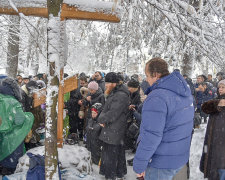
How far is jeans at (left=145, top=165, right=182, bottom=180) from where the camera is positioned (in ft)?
6.89

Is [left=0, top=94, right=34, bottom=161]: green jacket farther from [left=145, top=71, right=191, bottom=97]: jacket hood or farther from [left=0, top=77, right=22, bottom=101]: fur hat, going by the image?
[left=145, top=71, right=191, bottom=97]: jacket hood

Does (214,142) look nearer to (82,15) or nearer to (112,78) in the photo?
(112,78)

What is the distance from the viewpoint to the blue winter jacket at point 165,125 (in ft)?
6.44

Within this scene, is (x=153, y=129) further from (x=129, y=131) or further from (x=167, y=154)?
(x=129, y=131)

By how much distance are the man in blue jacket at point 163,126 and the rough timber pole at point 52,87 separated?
74 cm

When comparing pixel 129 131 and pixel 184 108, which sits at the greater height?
pixel 184 108

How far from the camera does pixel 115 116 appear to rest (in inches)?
146

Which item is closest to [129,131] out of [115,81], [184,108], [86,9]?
[115,81]

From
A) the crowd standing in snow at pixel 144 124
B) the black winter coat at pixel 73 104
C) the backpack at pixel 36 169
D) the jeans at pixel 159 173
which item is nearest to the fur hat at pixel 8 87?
the crowd standing in snow at pixel 144 124

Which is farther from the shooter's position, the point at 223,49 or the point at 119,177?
the point at 119,177

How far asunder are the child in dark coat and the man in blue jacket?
2.43m

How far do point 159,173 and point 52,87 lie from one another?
1.22 meters

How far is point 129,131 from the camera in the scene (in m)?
4.61

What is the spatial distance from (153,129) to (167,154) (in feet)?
1.00
